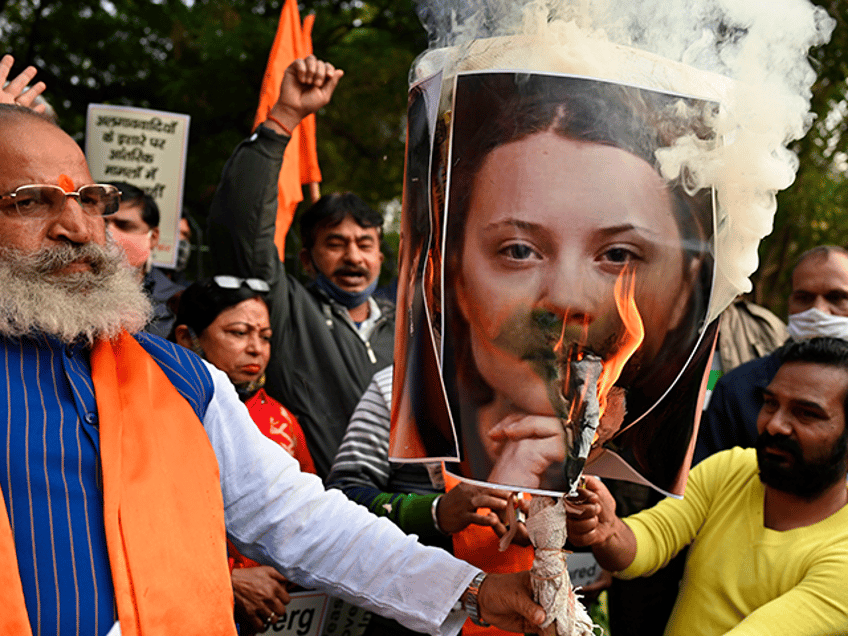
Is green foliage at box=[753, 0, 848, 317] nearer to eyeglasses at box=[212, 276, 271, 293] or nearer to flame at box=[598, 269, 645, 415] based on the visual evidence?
eyeglasses at box=[212, 276, 271, 293]

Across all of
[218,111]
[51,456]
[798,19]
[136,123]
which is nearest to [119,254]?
[51,456]

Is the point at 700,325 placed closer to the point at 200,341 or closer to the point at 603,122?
Result: the point at 603,122

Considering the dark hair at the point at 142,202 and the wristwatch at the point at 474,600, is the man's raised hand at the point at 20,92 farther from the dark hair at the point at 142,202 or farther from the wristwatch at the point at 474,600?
the wristwatch at the point at 474,600

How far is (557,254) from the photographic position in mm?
1396

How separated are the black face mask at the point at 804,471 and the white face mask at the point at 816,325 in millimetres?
1176

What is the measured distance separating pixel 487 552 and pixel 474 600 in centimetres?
61

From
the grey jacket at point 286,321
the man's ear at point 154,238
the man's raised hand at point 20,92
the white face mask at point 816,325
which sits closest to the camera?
the man's raised hand at point 20,92

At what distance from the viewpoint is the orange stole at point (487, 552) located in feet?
7.92

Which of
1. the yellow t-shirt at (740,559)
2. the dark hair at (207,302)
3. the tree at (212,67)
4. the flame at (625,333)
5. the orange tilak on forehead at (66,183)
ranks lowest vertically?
the yellow t-shirt at (740,559)

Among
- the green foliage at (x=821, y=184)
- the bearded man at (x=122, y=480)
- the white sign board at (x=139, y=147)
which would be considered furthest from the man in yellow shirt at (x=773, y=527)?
the green foliage at (x=821, y=184)

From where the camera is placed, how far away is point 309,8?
9.13m

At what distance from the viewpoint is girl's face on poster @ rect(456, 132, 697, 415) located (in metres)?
1.39

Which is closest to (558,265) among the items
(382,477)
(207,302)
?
(382,477)

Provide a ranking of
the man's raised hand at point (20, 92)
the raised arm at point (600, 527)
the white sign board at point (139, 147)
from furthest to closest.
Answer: the white sign board at point (139, 147) → the man's raised hand at point (20, 92) → the raised arm at point (600, 527)
